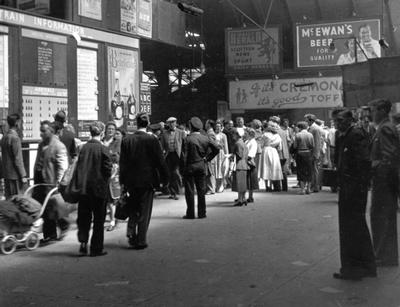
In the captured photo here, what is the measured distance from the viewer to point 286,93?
26047 mm

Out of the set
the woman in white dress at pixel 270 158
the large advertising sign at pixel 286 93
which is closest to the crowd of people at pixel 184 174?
the woman in white dress at pixel 270 158

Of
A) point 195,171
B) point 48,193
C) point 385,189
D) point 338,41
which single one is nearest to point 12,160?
point 48,193

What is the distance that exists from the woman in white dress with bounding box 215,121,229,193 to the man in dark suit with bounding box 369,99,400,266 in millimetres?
8076

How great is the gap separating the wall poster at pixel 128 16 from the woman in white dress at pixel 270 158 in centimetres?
448

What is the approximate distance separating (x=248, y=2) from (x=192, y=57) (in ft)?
12.1

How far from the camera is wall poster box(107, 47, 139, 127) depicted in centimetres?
1465

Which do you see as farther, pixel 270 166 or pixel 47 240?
pixel 270 166

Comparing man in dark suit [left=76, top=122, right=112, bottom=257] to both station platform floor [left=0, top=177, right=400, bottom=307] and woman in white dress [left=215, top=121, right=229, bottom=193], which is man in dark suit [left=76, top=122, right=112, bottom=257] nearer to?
station platform floor [left=0, top=177, right=400, bottom=307]

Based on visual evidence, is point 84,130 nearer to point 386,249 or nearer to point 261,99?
point 386,249

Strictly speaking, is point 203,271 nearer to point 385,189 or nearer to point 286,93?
point 385,189

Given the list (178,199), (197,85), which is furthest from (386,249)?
(197,85)

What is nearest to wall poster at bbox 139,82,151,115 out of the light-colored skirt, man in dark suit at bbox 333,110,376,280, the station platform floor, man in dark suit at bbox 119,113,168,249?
the light-colored skirt

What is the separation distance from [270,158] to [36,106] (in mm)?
5677

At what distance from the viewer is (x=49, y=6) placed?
1352 cm
